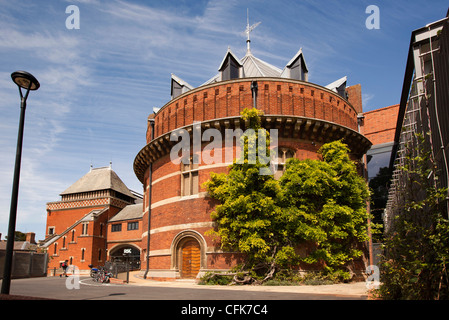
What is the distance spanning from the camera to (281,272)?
1778 cm

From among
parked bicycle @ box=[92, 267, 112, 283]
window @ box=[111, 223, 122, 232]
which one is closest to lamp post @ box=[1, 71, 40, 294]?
parked bicycle @ box=[92, 267, 112, 283]

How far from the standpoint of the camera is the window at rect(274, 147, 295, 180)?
20.6m

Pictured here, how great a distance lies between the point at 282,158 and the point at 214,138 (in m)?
3.99

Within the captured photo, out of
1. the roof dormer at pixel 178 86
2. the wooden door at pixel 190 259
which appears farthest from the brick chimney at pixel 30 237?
the wooden door at pixel 190 259

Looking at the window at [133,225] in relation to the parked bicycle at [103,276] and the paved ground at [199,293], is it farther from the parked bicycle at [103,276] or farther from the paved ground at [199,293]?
the paved ground at [199,293]

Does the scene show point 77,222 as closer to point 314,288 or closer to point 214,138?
point 214,138

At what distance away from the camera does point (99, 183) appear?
170ft

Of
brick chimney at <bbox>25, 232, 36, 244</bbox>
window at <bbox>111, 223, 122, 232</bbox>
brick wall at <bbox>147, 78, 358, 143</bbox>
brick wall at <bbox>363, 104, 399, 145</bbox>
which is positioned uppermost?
brick wall at <bbox>363, 104, 399, 145</bbox>

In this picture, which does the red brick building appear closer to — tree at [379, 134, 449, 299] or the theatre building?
the theatre building

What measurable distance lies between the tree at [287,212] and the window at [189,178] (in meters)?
2.07

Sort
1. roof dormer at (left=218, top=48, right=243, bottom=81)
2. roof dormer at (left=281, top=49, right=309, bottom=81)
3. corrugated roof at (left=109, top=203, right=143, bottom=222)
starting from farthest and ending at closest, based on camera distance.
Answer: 1. corrugated roof at (left=109, top=203, right=143, bottom=222)
2. roof dormer at (left=281, top=49, right=309, bottom=81)
3. roof dormer at (left=218, top=48, right=243, bottom=81)

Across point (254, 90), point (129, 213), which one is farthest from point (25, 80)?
point (129, 213)

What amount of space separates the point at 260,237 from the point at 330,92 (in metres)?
10.3
